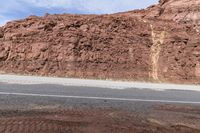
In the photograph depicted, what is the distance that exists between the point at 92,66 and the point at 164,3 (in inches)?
890

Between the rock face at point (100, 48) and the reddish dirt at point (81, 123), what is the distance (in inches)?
988

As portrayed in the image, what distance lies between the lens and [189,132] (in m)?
6.82

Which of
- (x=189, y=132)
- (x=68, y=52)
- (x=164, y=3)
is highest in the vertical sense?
(x=164, y=3)

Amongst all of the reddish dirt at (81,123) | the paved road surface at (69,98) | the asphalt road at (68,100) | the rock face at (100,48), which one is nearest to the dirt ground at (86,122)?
the reddish dirt at (81,123)

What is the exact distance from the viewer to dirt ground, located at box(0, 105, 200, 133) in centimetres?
604

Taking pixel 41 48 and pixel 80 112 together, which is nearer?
pixel 80 112

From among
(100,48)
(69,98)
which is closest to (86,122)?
(69,98)

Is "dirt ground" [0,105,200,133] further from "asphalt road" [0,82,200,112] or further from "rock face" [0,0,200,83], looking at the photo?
"rock face" [0,0,200,83]

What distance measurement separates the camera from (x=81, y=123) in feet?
22.3

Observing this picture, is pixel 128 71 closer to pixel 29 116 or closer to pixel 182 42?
pixel 182 42

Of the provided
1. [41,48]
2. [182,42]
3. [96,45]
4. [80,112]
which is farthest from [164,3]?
[80,112]

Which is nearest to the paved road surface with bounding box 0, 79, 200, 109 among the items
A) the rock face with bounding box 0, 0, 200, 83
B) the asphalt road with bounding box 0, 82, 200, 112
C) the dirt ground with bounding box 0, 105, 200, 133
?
the asphalt road with bounding box 0, 82, 200, 112

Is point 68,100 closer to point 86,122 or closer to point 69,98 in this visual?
point 69,98

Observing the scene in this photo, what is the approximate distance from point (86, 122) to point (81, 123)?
185mm
